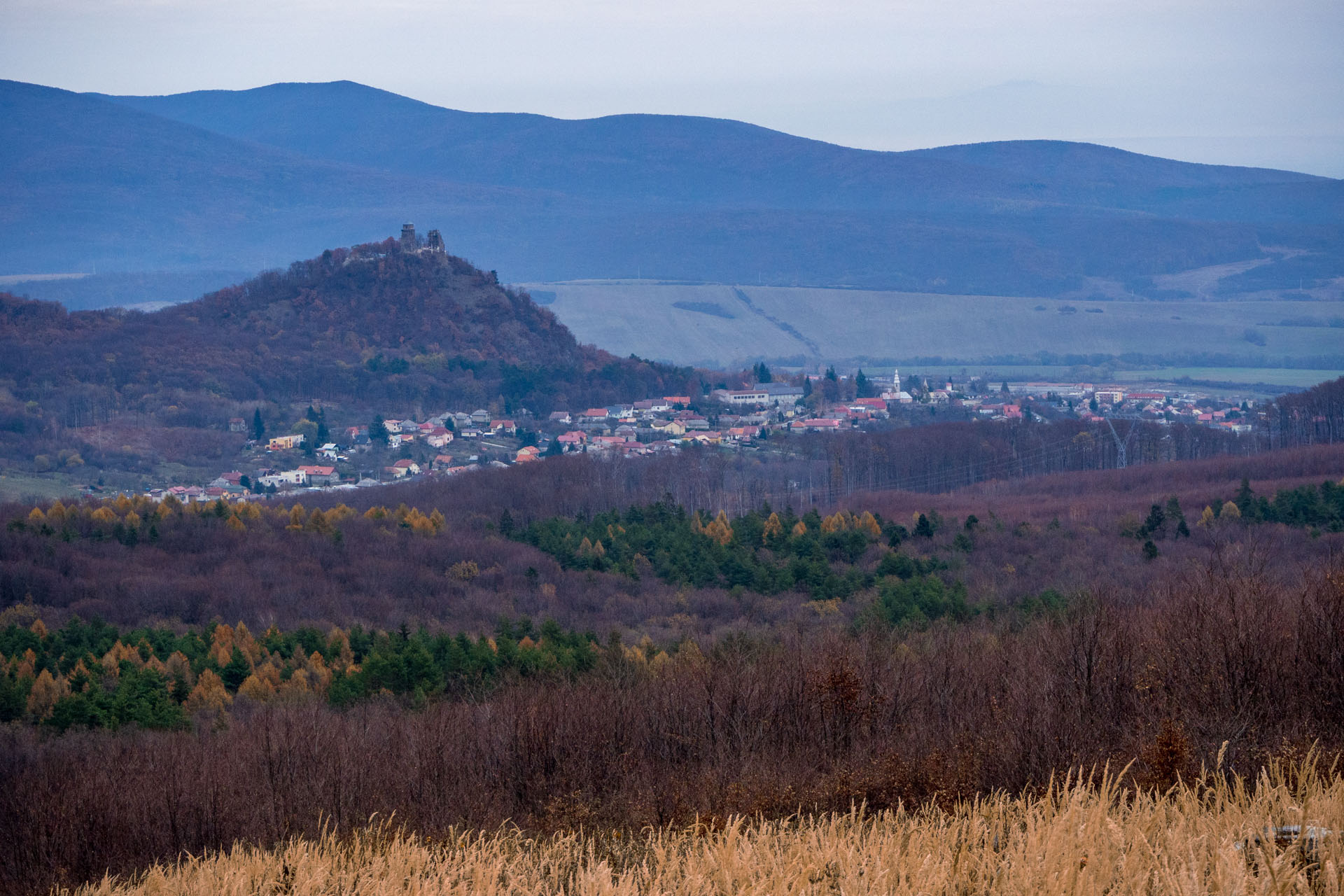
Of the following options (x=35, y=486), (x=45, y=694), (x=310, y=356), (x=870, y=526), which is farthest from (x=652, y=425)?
(x=45, y=694)

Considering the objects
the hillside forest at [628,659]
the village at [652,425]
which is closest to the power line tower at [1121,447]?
the village at [652,425]

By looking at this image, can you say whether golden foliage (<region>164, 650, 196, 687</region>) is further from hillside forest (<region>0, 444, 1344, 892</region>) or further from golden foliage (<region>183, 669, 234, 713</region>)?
golden foliage (<region>183, 669, 234, 713</region>)

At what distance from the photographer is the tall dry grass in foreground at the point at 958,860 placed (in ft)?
22.5

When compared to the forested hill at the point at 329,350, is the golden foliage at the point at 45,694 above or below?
below

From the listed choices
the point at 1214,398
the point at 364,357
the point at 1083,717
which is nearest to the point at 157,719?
the point at 1083,717

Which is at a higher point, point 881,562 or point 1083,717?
point 1083,717

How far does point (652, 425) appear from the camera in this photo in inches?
4449

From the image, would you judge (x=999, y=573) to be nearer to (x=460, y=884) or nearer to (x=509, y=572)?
(x=509, y=572)

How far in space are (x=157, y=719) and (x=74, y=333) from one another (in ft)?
387

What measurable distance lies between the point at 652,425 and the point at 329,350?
4491 centimetres

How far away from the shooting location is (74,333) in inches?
5138

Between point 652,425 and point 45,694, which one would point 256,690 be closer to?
point 45,694

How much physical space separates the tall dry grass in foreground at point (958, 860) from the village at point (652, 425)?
241 ft

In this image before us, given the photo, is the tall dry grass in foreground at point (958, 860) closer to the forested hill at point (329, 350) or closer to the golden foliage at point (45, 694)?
the golden foliage at point (45, 694)
